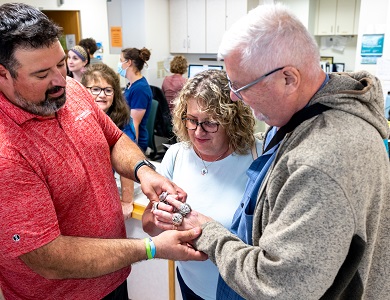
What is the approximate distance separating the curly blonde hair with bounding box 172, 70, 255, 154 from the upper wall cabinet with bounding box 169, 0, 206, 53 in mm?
4730

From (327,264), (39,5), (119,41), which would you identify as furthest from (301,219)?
(119,41)

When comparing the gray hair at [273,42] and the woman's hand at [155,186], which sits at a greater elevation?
the gray hair at [273,42]

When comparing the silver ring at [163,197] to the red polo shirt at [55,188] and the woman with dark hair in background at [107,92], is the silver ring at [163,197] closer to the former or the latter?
the red polo shirt at [55,188]

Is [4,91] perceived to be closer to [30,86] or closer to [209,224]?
[30,86]

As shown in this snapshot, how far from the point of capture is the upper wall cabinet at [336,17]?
546cm

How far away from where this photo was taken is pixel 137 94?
3598mm

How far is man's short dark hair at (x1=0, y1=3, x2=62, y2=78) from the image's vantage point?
39.3 inches

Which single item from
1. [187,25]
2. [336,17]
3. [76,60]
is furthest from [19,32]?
[336,17]

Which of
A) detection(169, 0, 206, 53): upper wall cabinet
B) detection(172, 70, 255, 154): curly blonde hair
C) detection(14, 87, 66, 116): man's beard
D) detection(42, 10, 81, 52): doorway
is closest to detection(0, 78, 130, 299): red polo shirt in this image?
detection(14, 87, 66, 116): man's beard

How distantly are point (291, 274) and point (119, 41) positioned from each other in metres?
5.63

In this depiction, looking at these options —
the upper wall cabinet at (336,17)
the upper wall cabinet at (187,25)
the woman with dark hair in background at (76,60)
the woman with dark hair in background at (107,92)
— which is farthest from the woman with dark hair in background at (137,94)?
the upper wall cabinet at (336,17)

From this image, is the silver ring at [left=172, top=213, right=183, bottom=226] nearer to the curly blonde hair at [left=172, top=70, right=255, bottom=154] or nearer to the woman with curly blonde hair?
the woman with curly blonde hair

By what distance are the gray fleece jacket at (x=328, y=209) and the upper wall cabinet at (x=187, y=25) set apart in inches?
209

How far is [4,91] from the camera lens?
109 cm
